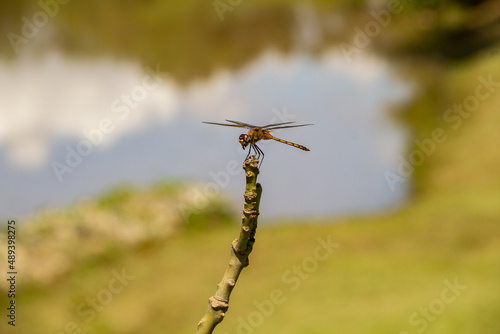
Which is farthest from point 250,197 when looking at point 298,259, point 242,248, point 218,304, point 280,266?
point 298,259

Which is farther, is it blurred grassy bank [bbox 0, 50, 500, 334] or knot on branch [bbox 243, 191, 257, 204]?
blurred grassy bank [bbox 0, 50, 500, 334]

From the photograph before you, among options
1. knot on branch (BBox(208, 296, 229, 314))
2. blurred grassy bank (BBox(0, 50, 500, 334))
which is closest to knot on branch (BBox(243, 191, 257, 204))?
knot on branch (BBox(208, 296, 229, 314))

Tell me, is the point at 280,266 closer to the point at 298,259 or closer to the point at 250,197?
the point at 298,259

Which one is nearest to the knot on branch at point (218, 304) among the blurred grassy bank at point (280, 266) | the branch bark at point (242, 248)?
the branch bark at point (242, 248)

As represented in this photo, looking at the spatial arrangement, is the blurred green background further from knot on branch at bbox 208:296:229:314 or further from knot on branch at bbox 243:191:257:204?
knot on branch at bbox 243:191:257:204

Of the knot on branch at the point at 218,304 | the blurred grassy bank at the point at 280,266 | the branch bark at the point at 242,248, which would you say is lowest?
the blurred grassy bank at the point at 280,266

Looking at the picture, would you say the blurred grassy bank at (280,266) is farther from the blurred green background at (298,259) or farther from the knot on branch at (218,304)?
the knot on branch at (218,304)

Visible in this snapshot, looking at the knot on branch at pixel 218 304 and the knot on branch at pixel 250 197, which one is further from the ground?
the knot on branch at pixel 250 197

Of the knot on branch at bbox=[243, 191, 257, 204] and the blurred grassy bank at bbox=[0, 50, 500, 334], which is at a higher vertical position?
the knot on branch at bbox=[243, 191, 257, 204]

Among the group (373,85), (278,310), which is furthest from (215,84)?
(278,310)

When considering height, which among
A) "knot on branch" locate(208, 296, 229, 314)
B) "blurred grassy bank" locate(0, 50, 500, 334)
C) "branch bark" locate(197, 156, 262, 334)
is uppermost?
"branch bark" locate(197, 156, 262, 334)

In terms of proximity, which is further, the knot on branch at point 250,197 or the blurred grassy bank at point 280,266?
the blurred grassy bank at point 280,266
